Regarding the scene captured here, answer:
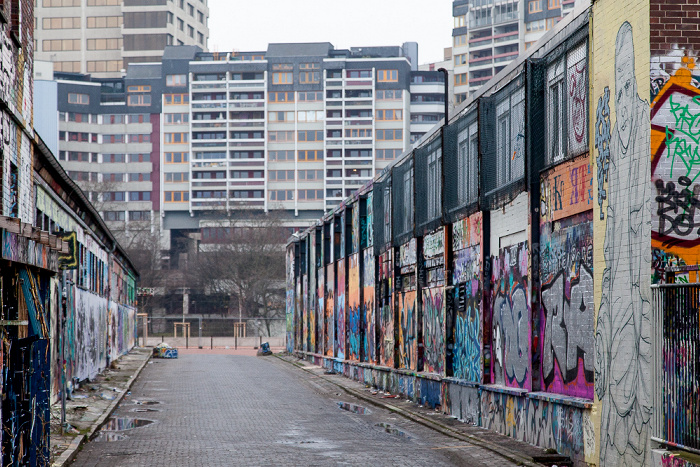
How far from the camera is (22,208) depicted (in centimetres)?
1658

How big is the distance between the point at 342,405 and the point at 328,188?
329ft

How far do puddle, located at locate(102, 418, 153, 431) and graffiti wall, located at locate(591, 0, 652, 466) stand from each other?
9.13m

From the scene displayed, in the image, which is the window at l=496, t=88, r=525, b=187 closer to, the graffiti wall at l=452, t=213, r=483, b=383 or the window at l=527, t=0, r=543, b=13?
the graffiti wall at l=452, t=213, r=483, b=383

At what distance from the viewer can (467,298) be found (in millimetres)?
18094

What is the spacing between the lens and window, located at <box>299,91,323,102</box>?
12156cm

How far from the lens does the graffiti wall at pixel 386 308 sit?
25.0 m

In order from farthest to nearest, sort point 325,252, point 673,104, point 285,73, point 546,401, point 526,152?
point 285,73, point 325,252, point 526,152, point 546,401, point 673,104

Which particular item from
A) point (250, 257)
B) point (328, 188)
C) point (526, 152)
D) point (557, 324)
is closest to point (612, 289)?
point (557, 324)

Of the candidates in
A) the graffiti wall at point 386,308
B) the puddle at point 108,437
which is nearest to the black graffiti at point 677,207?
the puddle at point 108,437

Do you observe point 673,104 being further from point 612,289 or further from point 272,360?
point 272,360

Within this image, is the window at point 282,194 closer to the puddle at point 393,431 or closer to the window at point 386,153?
the window at point 386,153

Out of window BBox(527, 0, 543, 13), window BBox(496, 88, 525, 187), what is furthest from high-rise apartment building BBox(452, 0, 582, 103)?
window BBox(496, 88, 525, 187)

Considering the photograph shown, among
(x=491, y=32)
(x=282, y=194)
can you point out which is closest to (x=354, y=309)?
(x=282, y=194)

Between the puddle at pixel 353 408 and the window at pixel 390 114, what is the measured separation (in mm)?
101731
